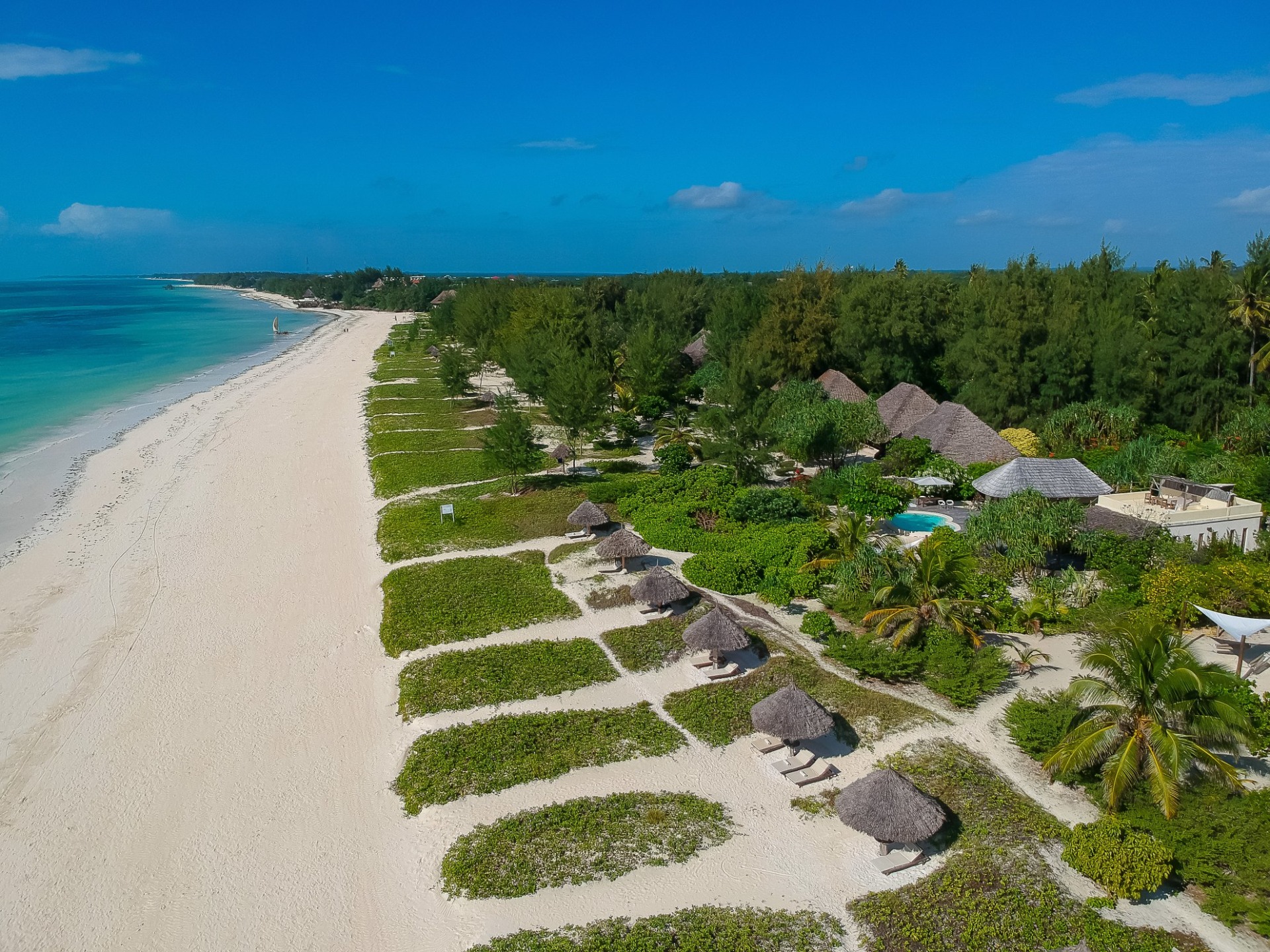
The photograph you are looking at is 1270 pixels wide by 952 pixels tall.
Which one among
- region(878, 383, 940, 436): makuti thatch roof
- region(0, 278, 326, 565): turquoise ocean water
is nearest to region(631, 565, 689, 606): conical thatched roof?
region(878, 383, 940, 436): makuti thatch roof

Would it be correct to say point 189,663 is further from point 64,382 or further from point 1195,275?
point 64,382

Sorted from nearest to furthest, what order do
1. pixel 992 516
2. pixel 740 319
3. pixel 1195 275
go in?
pixel 992 516, pixel 1195 275, pixel 740 319

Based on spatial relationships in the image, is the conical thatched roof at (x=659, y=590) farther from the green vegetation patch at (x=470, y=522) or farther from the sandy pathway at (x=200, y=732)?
the green vegetation patch at (x=470, y=522)

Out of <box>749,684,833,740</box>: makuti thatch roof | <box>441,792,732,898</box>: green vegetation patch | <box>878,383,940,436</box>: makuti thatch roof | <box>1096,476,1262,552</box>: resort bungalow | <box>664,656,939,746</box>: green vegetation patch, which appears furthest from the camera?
<box>878,383,940,436</box>: makuti thatch roof

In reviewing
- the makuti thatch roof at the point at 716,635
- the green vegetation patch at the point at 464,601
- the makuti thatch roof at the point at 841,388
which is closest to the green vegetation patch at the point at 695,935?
the makuti thatch roof at the point at 716,635

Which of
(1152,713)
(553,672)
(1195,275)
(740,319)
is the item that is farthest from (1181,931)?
(740,319)

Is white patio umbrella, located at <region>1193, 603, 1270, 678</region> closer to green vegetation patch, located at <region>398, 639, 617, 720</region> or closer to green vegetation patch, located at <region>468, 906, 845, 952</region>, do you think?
green vegetation patch, located at <region>468, 906, 845, 952</region>
